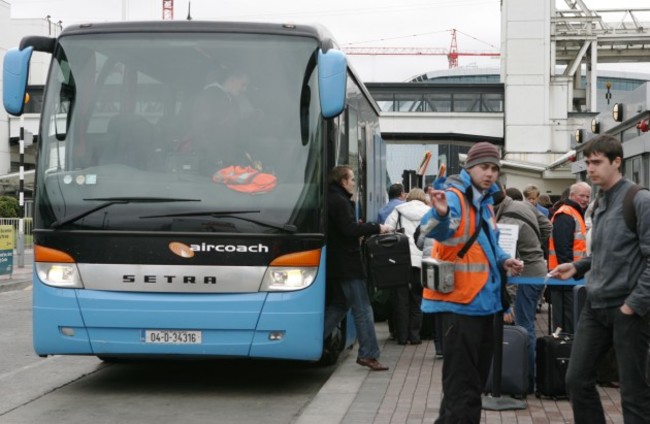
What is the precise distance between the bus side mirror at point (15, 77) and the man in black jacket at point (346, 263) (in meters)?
2.65

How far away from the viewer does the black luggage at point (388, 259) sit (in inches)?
400

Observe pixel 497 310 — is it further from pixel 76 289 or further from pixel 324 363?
pixel 324 363

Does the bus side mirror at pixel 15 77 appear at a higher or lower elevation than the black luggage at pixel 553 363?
higher

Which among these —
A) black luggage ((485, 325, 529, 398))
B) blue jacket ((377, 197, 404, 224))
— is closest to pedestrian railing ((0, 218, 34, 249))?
blue jacket ((377, 197, 404, 224))

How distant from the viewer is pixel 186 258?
27.5 ft

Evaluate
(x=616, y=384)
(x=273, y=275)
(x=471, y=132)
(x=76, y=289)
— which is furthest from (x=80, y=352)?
(x=471, y=132)

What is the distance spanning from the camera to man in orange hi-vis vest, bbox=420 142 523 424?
5.89 m

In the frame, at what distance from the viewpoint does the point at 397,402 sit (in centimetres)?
812

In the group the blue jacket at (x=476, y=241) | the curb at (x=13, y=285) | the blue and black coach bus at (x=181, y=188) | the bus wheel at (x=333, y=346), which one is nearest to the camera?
the blue jacket at (x=476, y=241)

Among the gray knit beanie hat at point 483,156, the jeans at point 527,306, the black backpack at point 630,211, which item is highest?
the gray knit beanie hat at point 483,156

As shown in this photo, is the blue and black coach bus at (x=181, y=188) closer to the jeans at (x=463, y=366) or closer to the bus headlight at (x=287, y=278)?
the bus headlight at (x=287, y=278)

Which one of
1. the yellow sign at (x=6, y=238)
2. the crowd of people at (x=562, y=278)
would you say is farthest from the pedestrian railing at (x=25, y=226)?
the crowd of people at (x=562, y=278)

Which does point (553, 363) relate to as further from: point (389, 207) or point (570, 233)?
point (389, 207)

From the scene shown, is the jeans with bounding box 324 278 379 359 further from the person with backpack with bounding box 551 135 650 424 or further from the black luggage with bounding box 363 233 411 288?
the person with backpack with bounding box 551 135 650 424
